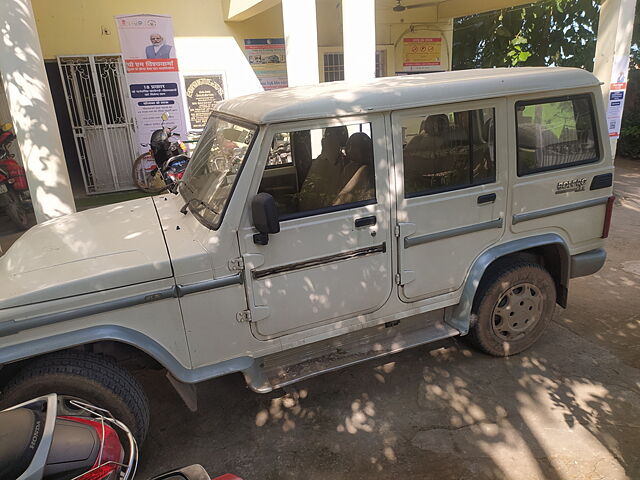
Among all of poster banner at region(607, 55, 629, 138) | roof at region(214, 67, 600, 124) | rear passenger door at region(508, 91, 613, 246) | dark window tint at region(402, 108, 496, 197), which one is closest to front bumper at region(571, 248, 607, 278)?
rear passenger door at region(508, 91, 613, 246)

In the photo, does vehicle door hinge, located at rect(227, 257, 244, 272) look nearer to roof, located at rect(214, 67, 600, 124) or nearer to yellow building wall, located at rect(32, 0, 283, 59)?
roof, located at rect(214, 67, 600, 124)

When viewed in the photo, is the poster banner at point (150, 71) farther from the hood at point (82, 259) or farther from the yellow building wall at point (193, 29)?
the hood at point (82, 259)

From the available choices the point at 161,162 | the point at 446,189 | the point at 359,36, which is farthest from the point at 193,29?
the point at 446,189

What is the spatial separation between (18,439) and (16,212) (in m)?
6.96

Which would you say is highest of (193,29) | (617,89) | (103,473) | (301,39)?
(193,29)

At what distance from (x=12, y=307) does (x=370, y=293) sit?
202 cm

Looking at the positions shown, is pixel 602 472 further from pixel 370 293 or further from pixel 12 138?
pixel 12 138

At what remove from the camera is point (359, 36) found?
18.3 ft

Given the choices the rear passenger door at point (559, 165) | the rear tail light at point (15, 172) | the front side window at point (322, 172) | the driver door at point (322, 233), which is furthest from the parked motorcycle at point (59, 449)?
the rear tail light at point (15, 172)

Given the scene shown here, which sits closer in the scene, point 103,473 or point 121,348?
point 103,473

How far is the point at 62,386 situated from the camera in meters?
2.54

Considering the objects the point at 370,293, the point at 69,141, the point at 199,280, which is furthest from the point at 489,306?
the point at 69,141

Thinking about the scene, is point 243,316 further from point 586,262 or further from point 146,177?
point 146,177

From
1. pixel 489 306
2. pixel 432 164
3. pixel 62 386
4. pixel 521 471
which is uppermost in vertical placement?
pixel 432 164
